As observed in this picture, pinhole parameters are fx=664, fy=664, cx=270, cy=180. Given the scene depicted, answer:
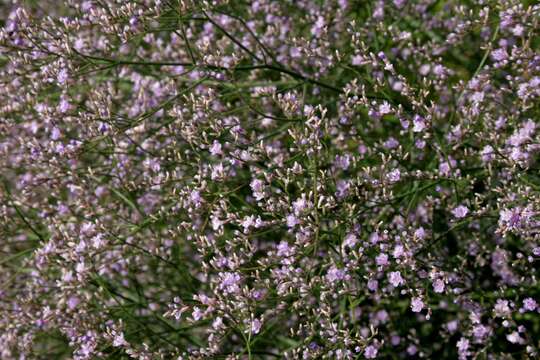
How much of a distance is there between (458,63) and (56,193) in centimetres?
255

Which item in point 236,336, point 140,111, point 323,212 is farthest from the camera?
point 236,336

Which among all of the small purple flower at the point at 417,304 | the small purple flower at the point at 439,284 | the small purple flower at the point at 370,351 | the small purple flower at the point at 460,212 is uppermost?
the small purple flower at the point at 460,212

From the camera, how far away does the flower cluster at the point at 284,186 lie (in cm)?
247

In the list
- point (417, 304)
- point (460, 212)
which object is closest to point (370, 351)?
point (417, 304)

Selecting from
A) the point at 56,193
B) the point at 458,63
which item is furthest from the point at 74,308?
the point at 458,63

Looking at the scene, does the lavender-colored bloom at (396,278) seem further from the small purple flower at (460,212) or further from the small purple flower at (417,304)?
the small purple flower at (460,212)

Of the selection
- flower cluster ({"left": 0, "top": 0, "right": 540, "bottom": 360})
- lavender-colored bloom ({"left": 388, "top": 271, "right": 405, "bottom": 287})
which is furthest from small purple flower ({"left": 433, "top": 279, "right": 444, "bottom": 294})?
lavender-colored bloom ({"left": 388, "top": 271, "right": 405, "bottom": 287})

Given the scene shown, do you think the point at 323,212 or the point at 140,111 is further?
the point at 140,111

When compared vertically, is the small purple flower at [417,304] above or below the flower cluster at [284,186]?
below

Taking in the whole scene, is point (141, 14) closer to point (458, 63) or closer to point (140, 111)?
point (140, 111)

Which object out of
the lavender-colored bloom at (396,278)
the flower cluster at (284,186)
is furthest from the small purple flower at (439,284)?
the lavender-colored bloom at (396,278)

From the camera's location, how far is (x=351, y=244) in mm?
2406

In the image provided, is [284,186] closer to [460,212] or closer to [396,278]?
[396,278]

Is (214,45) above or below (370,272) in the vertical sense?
above
